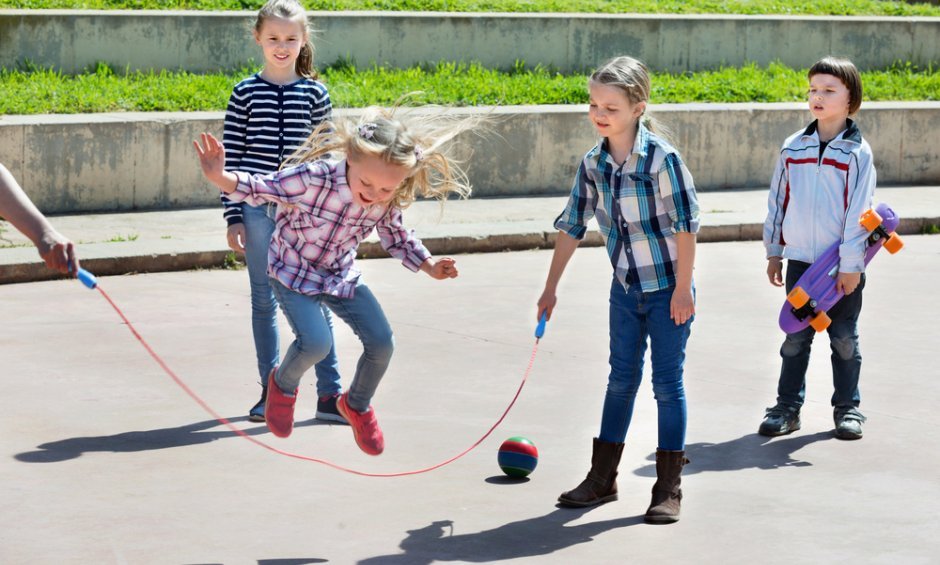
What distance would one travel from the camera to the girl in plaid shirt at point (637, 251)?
4.91 metres

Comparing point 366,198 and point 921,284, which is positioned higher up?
point 366,198

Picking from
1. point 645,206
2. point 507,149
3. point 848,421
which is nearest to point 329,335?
point 645,206

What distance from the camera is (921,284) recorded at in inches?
391

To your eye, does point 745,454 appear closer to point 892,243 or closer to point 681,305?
point 892,243

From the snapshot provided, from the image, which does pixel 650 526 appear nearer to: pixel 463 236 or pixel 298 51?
pixel 298 51

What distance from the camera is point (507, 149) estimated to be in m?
13.1

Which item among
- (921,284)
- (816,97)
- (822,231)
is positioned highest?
(816,97)

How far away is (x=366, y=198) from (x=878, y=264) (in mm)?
6670

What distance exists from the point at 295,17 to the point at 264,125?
480 millimetres

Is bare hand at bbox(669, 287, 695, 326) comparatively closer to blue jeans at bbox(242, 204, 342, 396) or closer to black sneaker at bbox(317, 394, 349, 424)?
blue jeans at bbox(242, 204, 342, 396)

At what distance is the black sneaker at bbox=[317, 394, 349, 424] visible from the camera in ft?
20.5

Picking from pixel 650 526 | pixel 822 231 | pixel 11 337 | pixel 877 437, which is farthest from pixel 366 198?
pixel 11 337

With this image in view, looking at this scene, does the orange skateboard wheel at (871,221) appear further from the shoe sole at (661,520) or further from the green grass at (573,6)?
the green grass at (573,6)

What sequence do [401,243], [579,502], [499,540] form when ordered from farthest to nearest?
[401,243] → [579,502] → [499,540]
